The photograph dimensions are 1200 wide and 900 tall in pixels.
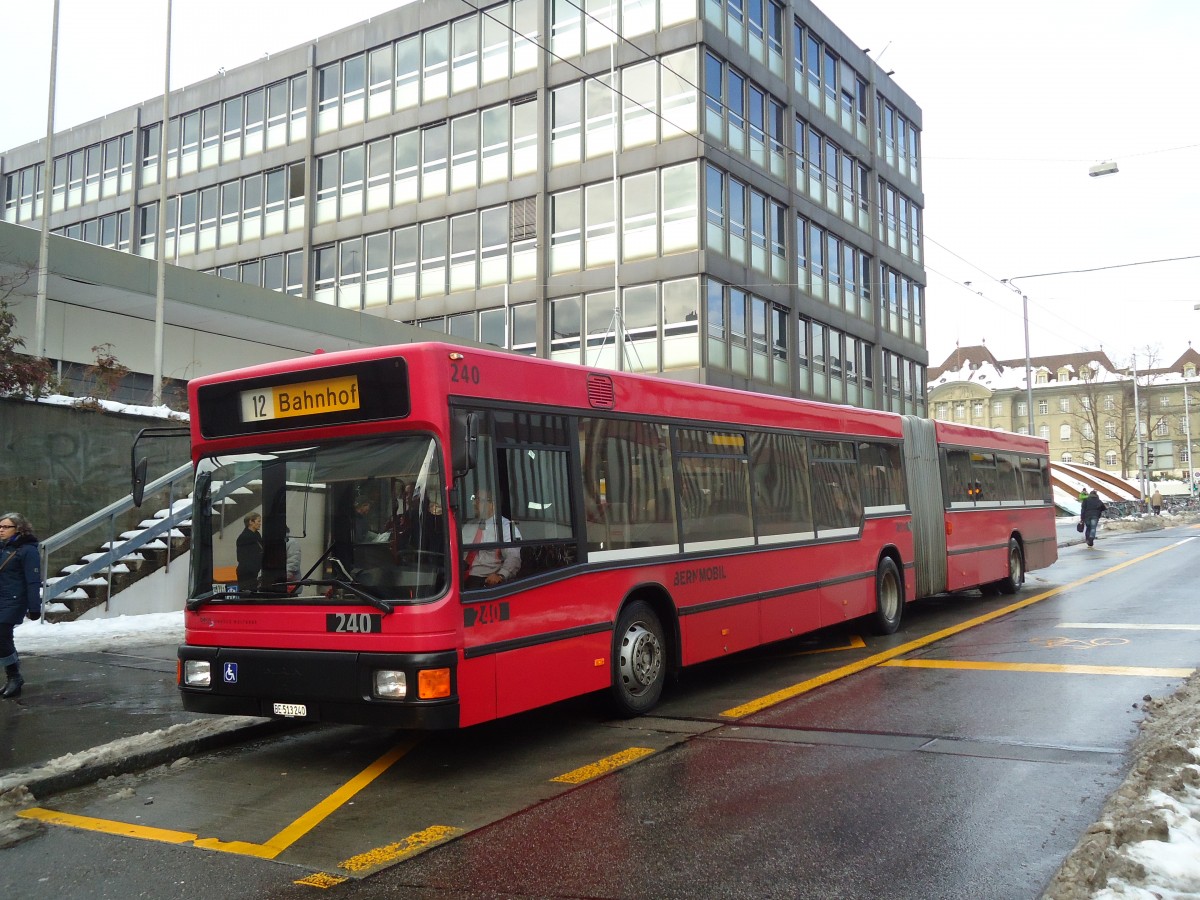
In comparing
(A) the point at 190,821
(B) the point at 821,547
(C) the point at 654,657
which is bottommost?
(A) the point at 190,821

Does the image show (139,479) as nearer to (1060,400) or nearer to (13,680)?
(13,680)

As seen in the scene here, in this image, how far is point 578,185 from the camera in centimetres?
3102

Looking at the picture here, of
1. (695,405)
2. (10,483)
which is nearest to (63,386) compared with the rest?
(10,483)

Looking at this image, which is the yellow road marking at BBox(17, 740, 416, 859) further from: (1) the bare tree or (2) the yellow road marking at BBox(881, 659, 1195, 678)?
(1) the bare tree

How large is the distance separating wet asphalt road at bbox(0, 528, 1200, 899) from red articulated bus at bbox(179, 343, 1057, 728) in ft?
1.81

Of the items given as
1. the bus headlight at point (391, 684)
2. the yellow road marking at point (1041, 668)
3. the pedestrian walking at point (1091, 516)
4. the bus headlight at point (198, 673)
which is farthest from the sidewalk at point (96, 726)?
the pedestrian walking at point (1091, 516)

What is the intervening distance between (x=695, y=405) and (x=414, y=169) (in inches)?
1102

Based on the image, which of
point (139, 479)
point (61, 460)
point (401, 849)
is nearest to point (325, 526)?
point (139, 479)

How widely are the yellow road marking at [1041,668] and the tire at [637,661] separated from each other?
317 cm

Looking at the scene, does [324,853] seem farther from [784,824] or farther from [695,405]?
[695,405]

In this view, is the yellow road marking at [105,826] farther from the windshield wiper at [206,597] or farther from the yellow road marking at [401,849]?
the windshield wiper at [206,597]

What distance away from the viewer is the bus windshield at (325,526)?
247 inches

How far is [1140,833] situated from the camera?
4402 mm

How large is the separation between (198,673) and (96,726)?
1.42 meters
